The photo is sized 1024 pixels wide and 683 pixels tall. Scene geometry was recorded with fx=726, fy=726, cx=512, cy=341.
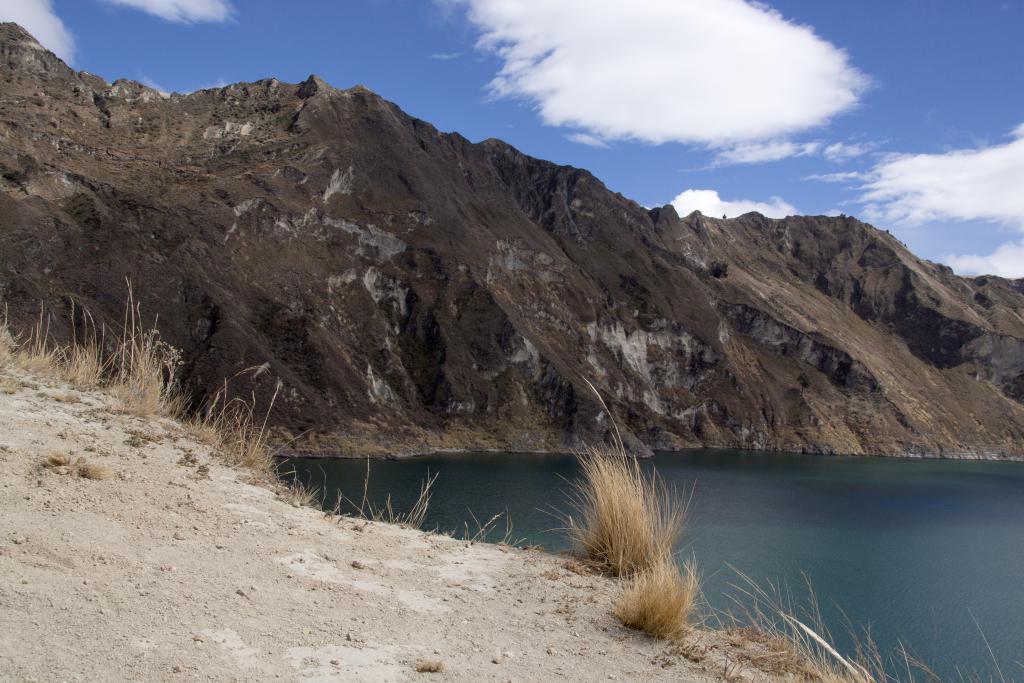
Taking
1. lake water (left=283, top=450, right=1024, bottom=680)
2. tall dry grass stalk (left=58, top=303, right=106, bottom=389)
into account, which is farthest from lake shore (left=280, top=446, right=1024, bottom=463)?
tall dry grass stalk (left=58, top=303, right=106, bottom=389)

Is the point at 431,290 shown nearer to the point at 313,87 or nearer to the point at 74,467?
the point at 313,87

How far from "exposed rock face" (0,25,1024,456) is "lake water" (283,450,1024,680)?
12.7 metres

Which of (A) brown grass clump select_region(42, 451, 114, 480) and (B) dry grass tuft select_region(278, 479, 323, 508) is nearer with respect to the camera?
(A) brown grass clump select_region(42, 451, 114, 480)

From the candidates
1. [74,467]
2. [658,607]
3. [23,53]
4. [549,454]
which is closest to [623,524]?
[658,607]

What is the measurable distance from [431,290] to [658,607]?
78458mm

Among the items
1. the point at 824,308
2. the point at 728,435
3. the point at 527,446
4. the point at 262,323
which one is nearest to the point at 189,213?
the point at 262,323

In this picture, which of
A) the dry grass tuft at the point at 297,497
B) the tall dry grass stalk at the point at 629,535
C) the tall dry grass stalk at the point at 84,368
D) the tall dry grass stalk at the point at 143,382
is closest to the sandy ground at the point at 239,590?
the dry grass tuft at the point at 297,497

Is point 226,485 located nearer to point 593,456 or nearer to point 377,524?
point 377,524

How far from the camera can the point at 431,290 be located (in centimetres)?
8281

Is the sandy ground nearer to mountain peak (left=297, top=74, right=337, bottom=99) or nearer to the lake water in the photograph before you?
the lake water

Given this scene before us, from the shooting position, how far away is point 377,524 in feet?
23.8

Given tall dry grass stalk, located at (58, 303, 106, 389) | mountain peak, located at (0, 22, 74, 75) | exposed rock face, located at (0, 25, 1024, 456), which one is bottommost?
tall dry grass stalk, located at (58, 303, 106, 389)

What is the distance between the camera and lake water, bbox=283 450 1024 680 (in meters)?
25.2

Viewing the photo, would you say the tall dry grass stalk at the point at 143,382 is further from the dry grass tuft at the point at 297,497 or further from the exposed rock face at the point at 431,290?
the exposed rock face at the point at 431,290
